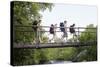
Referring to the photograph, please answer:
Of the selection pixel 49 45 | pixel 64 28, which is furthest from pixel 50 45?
pixel 64 28

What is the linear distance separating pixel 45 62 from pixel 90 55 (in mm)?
505

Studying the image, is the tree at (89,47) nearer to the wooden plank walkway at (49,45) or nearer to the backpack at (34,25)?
the wooden plank walkway at (49,45)

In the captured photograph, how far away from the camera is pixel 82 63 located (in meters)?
2.11

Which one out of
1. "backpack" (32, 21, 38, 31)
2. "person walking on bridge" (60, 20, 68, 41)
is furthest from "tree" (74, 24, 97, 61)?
"backpack" (32, 21, 38, 31)

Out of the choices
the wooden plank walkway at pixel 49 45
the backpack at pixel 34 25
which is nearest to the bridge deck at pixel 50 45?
the wooden plank walkway at pixel 49 45

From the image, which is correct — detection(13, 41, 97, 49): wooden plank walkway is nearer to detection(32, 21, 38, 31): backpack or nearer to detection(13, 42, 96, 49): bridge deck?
detection(13, 42, 96, 49): bridge deck

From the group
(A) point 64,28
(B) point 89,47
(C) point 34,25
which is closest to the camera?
(C) point 34,25

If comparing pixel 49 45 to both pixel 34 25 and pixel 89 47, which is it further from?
pixel 89 47

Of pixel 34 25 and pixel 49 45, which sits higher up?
pixel 34 25

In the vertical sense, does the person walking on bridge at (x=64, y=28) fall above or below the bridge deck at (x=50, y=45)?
above

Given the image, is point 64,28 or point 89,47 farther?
point 89,47

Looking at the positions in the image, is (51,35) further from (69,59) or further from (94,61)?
(94,61)

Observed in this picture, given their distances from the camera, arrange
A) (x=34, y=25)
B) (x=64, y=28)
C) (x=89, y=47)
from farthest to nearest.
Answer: (x=89, y=47), (x=64, y=28), (x=34, y=25)
